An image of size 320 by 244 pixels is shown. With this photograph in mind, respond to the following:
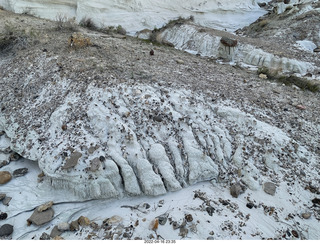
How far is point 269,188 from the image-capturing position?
2.97 metres

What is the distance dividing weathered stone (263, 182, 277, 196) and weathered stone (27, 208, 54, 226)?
266 cm

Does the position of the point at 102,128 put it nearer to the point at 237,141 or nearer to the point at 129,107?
the point at 129,107

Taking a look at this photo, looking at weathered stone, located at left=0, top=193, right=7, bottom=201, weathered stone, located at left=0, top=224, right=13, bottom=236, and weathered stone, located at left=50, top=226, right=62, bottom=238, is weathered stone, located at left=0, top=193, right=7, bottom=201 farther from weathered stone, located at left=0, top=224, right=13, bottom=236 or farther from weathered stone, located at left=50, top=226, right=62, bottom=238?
weathered stone, located at left=50, top=226, right=62, bottom=238

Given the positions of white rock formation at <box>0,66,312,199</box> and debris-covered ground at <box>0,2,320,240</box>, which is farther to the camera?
white rock formation at <box>0,66,312,199</box>

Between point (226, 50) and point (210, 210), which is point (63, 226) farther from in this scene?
point (226, 50)

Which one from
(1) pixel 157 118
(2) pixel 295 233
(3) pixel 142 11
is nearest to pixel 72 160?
(1) pixel 157 118

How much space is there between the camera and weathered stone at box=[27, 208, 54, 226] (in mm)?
2584

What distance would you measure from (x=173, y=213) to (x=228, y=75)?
12.3ft

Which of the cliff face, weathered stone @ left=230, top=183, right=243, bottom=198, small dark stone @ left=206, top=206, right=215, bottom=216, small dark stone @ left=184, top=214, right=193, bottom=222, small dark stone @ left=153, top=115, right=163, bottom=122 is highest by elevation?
the cliff face

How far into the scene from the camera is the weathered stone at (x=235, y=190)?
290 cm

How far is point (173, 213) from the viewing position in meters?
2.67

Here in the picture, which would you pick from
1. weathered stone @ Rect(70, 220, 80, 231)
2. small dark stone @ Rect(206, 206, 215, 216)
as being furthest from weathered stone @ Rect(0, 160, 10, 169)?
small dark stone @ Rect(206, 206, 215, 216)

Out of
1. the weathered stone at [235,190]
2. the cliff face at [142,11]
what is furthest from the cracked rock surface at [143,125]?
the cliff face at [142,11]

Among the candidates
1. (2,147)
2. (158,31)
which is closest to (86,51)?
(2,147)
